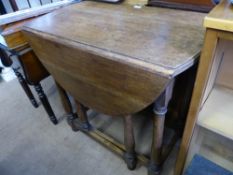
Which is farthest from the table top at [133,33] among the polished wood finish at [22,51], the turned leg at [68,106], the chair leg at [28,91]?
the chair leg at [28,91]

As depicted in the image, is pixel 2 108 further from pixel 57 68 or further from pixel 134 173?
pixel 134 173

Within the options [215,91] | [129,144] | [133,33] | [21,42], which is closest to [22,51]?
[21,42]

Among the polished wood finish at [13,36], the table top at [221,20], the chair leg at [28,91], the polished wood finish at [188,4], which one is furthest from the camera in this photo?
the chair leg at [28,91]

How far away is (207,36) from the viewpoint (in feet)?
1.87

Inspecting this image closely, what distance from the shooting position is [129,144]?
3.70 feet

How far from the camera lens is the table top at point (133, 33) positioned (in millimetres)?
676

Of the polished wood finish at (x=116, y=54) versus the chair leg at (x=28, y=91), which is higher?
the polished wood finish at (x=116, y=54)

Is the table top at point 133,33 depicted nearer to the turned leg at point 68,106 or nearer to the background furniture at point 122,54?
the background furniture at point 122,54

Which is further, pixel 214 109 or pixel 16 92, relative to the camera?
pixel 16 92

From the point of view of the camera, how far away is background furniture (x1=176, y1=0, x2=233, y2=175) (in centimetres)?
54

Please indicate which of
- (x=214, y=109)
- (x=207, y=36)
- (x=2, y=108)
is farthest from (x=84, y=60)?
(x=2, y=108)

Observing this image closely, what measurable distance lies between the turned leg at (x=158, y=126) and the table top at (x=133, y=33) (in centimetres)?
14

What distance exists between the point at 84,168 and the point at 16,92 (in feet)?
4.10

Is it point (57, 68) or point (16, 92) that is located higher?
point (57, 68)
